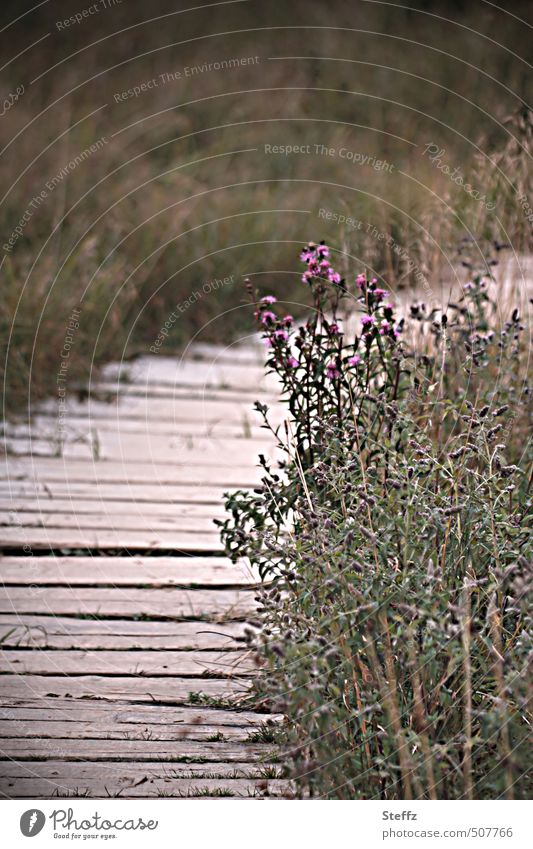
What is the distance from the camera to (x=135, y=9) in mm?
8992

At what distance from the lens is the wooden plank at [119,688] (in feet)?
7.69

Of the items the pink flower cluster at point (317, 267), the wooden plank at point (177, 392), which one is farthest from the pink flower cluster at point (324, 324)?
the wooden plank at point (177, 392)

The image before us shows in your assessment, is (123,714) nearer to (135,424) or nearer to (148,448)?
(148,448)

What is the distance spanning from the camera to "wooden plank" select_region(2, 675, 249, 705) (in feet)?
7.69

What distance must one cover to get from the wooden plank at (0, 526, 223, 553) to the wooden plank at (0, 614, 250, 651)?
0.46 meters

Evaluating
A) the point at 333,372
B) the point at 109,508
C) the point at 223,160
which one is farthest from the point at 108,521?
the point at 223,160

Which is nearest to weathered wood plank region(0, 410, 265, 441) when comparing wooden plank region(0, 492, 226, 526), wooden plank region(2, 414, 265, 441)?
wooden plank region(2, 414, 265, 441)

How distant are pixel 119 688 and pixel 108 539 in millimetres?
885

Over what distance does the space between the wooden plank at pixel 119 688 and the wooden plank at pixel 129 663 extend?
24 millimetres

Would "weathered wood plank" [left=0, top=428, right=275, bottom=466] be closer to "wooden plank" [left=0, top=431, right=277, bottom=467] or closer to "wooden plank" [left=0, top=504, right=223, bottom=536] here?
"wooden plank" [left=0, top=431, right=277, bottom=467]

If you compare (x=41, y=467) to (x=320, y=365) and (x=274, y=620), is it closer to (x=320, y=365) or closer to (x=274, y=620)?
(x=320, y=365)
